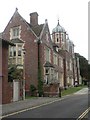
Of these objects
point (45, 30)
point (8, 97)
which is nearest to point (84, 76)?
point (45, 30)

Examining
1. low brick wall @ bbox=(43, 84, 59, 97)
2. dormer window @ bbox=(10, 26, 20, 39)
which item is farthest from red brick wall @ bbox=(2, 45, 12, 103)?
dormer window @ bbox=(10, 26, 20, 39)

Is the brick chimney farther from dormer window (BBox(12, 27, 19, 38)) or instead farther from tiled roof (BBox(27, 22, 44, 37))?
dormer window (BBox(12, 27, 19, 38))

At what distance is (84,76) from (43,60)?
62.8m

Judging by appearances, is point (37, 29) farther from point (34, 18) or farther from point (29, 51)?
point (29, 51)

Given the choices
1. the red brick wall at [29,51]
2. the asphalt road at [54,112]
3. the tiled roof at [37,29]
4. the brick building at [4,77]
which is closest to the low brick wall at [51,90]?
the red brick wall at [29,51]

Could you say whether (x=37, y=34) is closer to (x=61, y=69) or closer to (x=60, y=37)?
(x=61, y=69)

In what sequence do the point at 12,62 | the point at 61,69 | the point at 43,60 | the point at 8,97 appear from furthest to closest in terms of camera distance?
the point at 61,69
the point at 43,60
the point at 12,62
the point at 8,97

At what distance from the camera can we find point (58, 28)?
3000 inches

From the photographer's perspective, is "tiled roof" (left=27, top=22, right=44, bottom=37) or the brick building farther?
"tiled roof" (left=27, top=22, right=44, bottom=37)

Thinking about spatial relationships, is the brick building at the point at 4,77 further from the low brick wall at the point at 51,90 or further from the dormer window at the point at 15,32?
the dormer window at the point at 15,32

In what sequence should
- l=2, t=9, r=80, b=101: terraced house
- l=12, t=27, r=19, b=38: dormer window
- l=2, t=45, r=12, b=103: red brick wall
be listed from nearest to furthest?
l=2, t=45, r=12, b=103: red brick wall
l=2, t=9, r=80, b=101: terraced house
l=12, t=27, r=19, b=38: dormer window

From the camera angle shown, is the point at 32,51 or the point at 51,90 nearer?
the point at 51,90

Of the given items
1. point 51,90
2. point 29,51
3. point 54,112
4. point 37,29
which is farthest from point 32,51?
point 54,112

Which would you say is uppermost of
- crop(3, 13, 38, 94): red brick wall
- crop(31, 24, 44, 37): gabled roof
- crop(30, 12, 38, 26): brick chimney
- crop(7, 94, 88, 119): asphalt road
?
crop(30, 12, 38, 26): brick chimney
